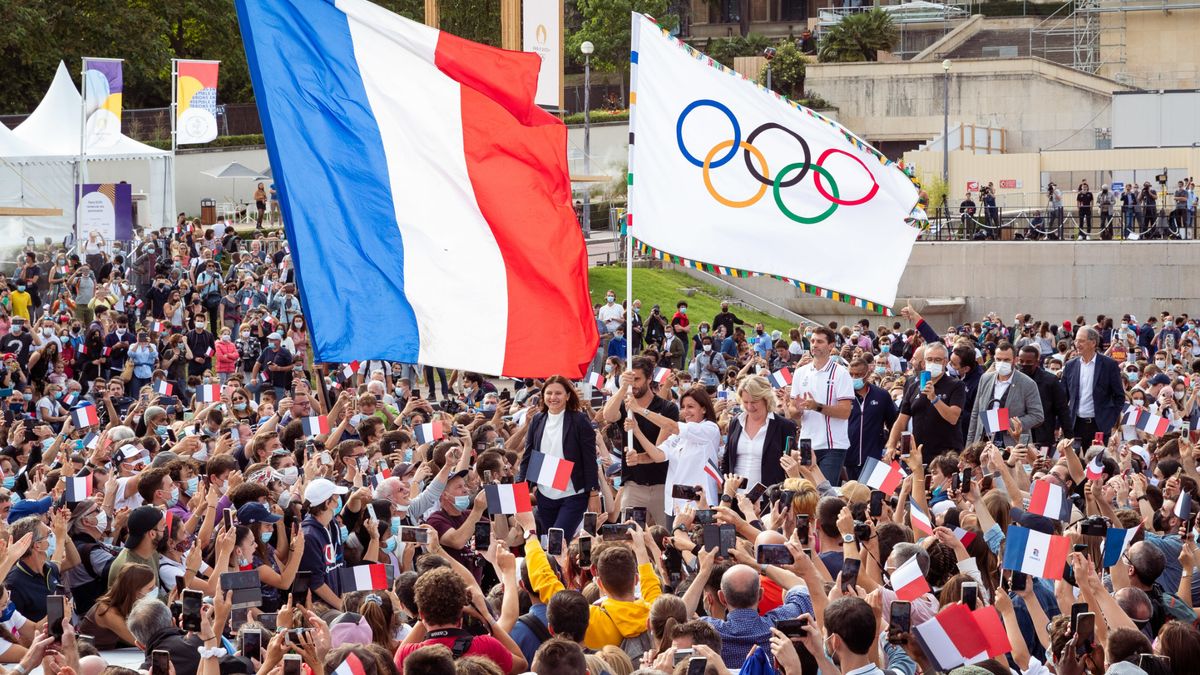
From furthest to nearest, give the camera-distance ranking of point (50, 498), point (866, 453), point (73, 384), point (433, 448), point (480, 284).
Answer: point (73, 384)
point (866, 453)
point (433, 448)
point (50, 498)
point (480, 284)

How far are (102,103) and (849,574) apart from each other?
29.5 meters

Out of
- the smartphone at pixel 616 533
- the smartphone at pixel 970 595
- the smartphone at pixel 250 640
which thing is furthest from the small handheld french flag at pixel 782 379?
the smartphone at pixel 250 640

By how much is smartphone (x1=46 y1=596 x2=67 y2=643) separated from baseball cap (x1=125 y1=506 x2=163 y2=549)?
2722 millimetres

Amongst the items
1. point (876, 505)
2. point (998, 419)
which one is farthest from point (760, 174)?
point (876, 505)

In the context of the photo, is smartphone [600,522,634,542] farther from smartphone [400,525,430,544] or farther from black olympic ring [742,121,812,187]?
black olympic ring [742,121,812,187]

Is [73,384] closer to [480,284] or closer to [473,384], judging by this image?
[473,384]

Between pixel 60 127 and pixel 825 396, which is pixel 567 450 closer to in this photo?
pixel 825 396

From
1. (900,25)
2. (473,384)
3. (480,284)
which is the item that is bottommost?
(473,384)

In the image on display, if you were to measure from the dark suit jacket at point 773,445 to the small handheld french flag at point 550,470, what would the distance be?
160 centimetres

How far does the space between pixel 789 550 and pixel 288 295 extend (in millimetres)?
20023

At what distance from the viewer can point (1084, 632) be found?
A: 5.73 m

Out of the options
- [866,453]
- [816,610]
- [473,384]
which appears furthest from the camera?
[473,384]

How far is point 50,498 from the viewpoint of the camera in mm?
10258

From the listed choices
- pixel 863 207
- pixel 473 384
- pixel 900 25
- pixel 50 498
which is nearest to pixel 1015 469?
pixel 863 207
